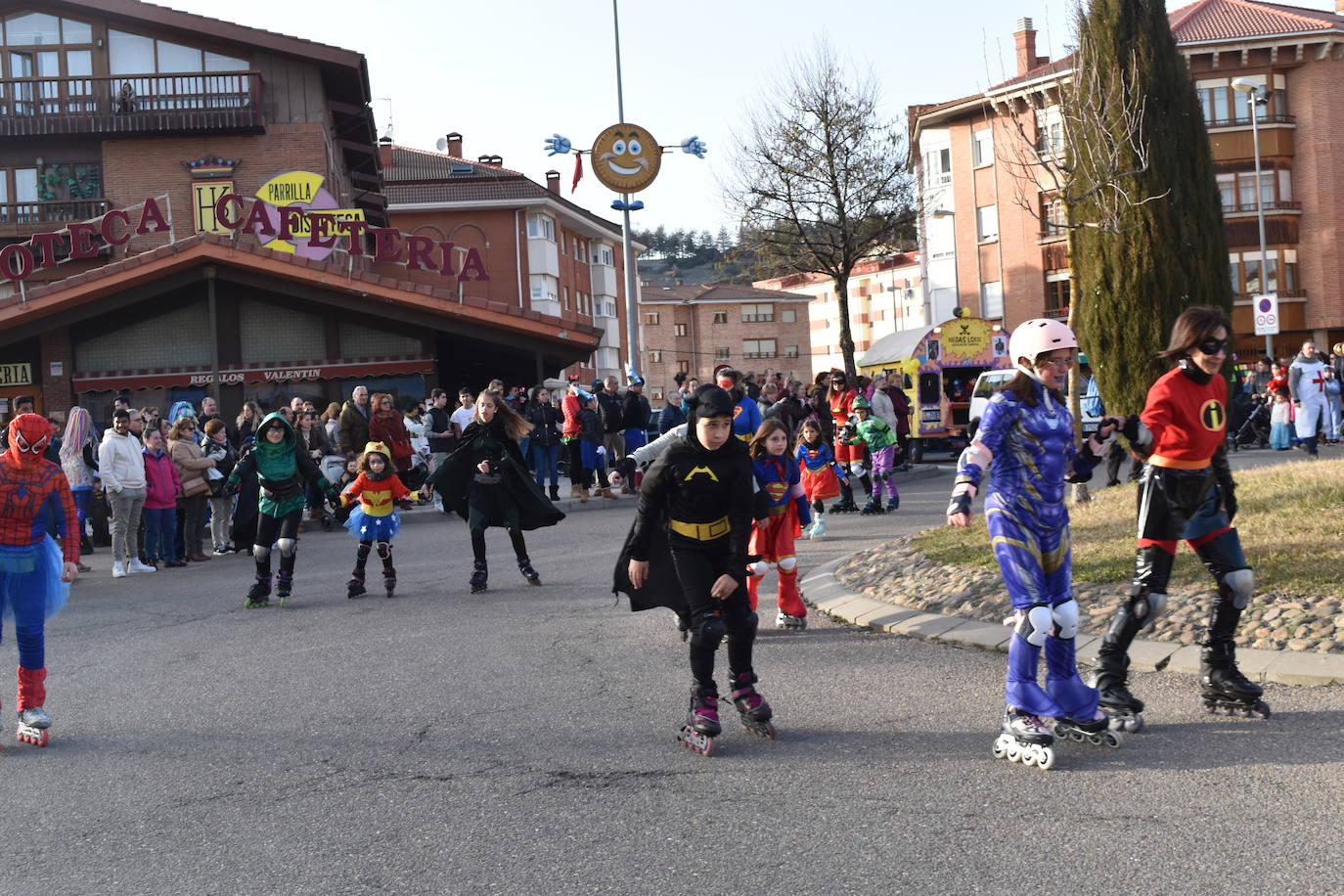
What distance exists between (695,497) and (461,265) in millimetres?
22945

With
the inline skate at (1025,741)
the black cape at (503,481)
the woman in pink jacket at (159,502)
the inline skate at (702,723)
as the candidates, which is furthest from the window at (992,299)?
the inline skate at (1025,741)

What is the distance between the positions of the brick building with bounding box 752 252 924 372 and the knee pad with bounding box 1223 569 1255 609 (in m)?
82.8

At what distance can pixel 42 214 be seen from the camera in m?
34.5

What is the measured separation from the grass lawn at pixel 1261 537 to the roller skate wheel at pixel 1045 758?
9.83ft

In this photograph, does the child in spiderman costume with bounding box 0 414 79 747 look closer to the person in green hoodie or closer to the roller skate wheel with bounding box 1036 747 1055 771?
the person in green hoodie

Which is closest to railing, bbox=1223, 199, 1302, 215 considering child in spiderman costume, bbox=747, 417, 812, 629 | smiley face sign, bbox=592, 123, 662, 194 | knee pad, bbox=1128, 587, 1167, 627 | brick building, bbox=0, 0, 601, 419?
brick building, bbox=0, 0, 601, 419

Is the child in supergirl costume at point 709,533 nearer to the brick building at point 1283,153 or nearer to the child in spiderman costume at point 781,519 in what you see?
the child in spiderman costume at point 781,519

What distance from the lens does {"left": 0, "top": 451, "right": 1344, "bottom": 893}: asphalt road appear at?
4777 millimetres

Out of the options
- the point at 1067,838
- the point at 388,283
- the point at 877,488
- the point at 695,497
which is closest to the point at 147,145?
the point at 388,283

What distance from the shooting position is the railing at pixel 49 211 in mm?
34500

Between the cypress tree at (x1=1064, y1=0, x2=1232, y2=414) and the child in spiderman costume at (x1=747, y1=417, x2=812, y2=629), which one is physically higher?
the cypress tree at (x1=1064, y1=0, x2=1232, y2=414)

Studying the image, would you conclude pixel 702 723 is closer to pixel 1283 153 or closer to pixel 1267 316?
pixel 1267 316

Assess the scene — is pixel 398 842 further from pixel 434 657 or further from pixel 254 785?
pixel 434 657

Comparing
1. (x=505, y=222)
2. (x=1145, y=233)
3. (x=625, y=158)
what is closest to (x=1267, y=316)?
(x=625, y=158)
